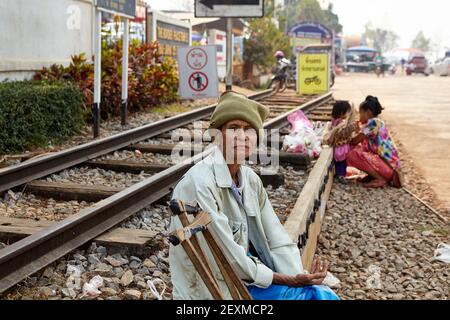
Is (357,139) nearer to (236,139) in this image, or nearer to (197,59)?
(197,59)

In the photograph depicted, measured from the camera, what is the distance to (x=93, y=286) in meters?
3.75

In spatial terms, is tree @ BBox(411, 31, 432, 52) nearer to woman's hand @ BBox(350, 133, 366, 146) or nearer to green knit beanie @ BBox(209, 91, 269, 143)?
woman's hand @ BBox(350, 133, 366, 146)

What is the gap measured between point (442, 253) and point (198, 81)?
497 cm

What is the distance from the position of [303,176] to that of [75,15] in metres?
7.45

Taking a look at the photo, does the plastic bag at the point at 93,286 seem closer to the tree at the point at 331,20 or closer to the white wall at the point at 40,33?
the white wall at the point at 40,33

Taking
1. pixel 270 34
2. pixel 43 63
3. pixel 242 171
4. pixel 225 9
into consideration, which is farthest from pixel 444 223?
pixel 270 34

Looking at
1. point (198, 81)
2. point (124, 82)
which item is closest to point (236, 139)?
point (198, 81)

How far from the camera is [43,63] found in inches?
445

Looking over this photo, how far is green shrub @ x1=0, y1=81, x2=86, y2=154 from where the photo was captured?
26.2 feet

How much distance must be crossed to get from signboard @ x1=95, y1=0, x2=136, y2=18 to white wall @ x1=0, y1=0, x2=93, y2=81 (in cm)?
141

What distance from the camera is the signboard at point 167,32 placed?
1638 cm

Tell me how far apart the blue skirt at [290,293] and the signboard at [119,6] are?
7973mm

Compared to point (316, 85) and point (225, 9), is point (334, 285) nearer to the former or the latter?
point (225, 9)

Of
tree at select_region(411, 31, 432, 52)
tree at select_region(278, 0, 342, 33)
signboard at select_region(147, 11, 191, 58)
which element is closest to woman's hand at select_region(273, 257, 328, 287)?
signboard at select_region(147, 11, 191, 58)
